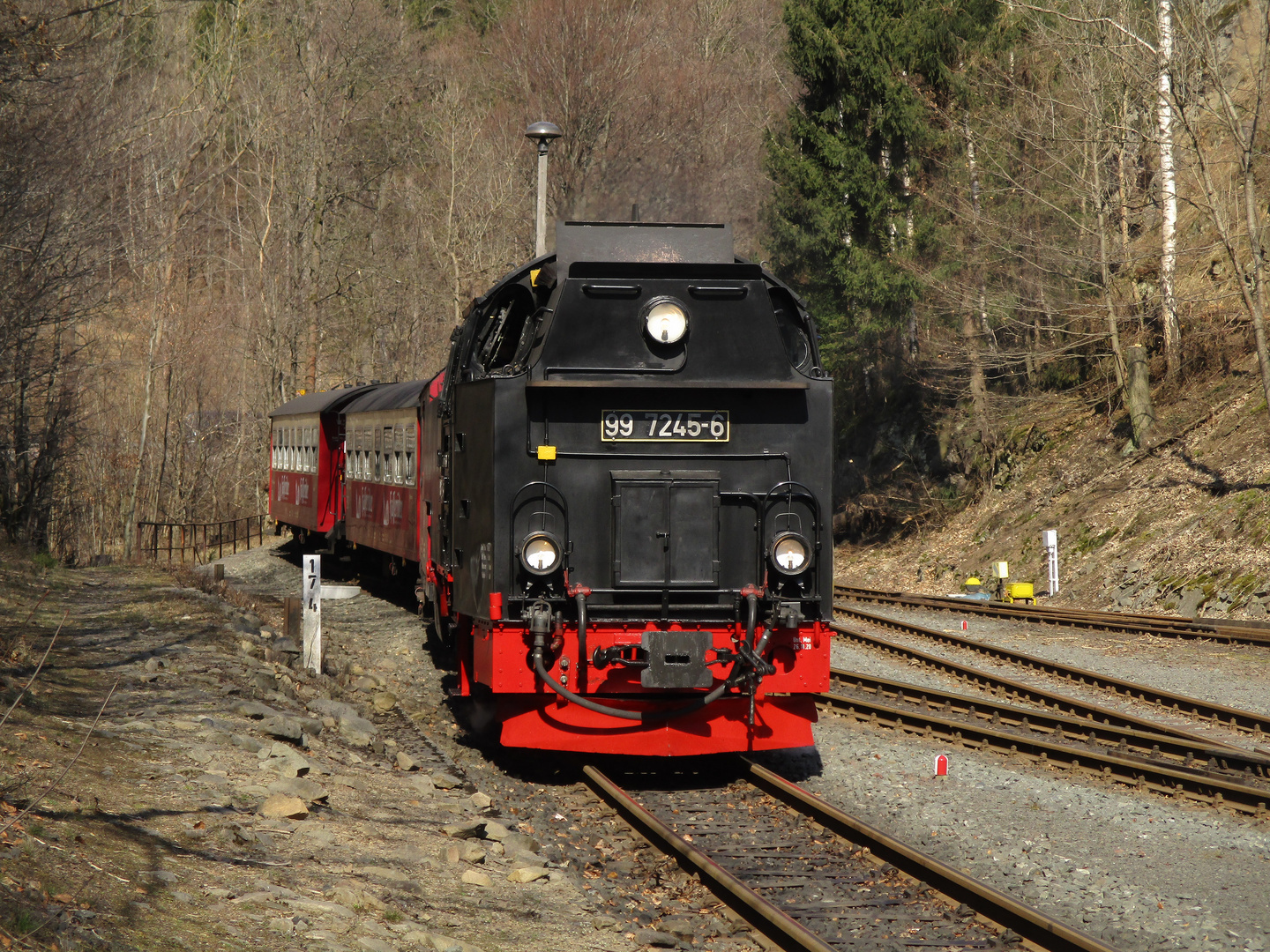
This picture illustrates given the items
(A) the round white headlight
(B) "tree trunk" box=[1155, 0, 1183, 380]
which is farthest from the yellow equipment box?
(A) the round white headlight

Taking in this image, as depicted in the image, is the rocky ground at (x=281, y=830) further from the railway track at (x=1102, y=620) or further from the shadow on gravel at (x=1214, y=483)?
the shadow on gravel at (x=1214, y=483)

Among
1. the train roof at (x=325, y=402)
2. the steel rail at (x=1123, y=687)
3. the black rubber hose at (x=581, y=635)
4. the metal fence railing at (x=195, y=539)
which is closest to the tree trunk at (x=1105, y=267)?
the steel rail at (x=1123, y=687)

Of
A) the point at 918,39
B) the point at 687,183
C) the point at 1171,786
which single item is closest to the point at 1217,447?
the point at 918,39

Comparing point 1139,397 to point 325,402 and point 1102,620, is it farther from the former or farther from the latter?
point 325,402

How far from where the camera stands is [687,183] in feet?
138

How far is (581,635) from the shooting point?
26.4 ft

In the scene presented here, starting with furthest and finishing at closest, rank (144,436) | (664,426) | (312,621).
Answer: (144,436), (312,621), (664,426)

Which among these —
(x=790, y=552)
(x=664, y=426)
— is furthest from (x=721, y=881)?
(x=664, y=426)

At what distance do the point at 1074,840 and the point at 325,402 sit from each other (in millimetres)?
18772

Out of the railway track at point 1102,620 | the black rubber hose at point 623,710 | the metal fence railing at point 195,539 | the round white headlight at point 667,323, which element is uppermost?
the round white headlight at point 667,323

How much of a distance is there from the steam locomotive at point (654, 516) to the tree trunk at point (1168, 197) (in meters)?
15.5

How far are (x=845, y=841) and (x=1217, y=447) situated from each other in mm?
17896

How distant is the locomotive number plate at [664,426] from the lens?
330 inches

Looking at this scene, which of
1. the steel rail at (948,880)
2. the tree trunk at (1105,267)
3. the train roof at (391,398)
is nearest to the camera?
the steel rail at (948,880)
